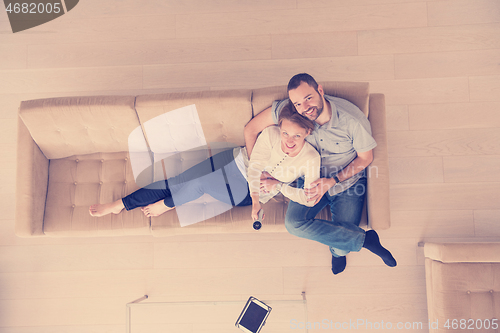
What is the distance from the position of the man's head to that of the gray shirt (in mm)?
106

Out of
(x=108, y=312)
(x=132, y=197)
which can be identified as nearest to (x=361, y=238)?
(x=132, y=197)

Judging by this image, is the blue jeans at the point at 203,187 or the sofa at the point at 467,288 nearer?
the sofa at the point at 467,288

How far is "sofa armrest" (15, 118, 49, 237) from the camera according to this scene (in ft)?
5.69

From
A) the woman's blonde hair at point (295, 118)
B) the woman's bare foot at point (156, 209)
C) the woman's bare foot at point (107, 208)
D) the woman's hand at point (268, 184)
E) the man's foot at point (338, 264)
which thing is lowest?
the man's foot at point (338, 264)

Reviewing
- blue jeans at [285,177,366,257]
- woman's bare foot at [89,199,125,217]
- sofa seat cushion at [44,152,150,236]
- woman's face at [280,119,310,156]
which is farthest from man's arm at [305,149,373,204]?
woman's bare foot at [89,199,125,217]

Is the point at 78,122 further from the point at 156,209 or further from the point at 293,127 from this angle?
the point at 293,127

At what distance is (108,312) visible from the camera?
209 centimetres

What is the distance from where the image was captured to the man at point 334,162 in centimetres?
141

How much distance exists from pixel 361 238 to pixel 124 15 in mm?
2423

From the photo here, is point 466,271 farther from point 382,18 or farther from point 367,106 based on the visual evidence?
point 382,18

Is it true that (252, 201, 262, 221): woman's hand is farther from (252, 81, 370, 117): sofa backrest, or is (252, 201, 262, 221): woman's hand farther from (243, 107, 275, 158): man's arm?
(252, 81, 370, 117): sofa backrest

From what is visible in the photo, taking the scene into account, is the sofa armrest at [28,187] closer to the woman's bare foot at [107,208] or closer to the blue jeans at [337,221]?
the woman's bare foot at [107,208]

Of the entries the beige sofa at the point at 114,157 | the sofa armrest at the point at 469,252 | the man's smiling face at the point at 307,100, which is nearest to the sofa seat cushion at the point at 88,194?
the beige sofa at the point at 114,157

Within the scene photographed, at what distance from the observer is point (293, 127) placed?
139 cm
